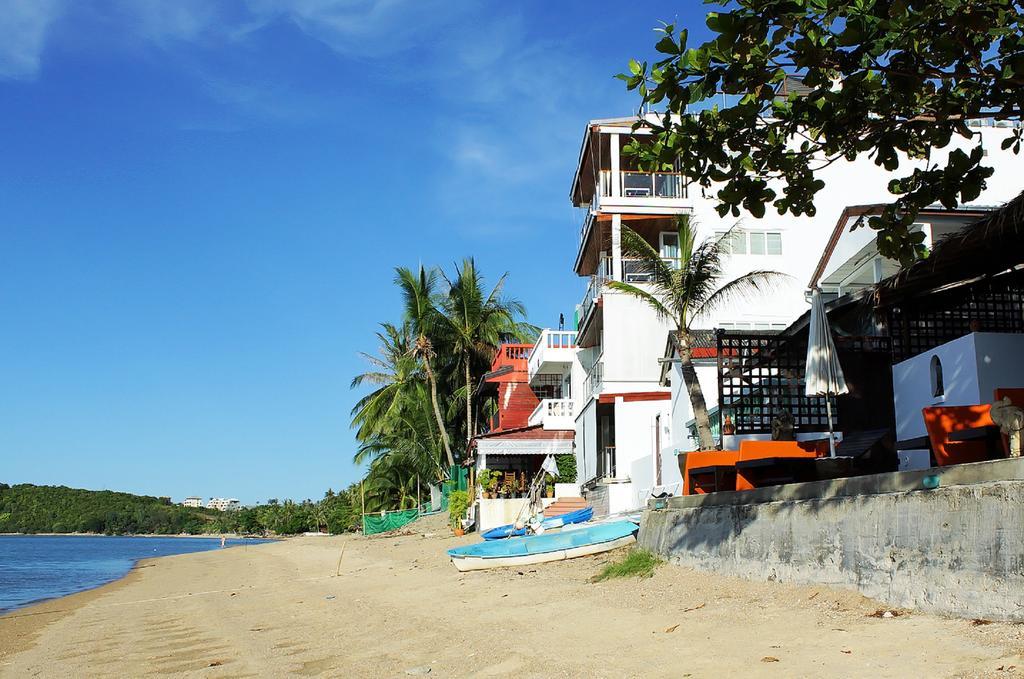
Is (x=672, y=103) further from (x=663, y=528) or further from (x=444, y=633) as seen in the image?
(x=663, y=528)

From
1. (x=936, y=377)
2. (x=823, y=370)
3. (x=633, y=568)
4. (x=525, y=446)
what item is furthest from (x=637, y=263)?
(x=633, y=568)

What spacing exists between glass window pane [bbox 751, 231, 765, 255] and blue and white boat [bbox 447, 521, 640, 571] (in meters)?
17.3

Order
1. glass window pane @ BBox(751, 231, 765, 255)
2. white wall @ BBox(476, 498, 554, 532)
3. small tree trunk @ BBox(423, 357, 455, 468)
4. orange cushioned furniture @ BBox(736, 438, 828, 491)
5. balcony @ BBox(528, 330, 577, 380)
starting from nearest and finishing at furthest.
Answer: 1. orange cushioned furniture @ BBox(736, 438, 828, 491)
2. white wall @ BBox(476, 498, 554, 532)
3. glass window pane @ BBox(751, 231, 765, 255)
4. balcony @ BBox(528, 330, 577, 380)
5. small tree trunk @ BBox(423, 357, 455, 468)

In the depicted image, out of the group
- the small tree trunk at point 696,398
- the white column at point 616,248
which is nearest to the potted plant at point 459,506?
the white column at point 616,248

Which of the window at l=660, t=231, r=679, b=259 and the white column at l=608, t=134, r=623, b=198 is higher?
the white column at l=608, t=134, r=623, b=198

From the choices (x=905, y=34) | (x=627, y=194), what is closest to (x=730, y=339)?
(x=905, y=34)

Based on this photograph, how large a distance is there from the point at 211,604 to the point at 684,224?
1195 centimetres

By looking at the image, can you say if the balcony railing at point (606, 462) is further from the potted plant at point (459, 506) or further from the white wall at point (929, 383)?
the white wall at point (929, 383)

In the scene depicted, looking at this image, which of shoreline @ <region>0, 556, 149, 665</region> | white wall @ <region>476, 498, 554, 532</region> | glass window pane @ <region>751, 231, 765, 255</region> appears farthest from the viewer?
glass window pane @ <region>751, 231, 765, 255</region>

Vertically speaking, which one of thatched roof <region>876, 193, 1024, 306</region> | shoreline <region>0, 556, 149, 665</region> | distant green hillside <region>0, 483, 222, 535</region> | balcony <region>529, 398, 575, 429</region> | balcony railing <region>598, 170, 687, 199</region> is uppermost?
balcony railing <region>598, 170, 687, 199</region>

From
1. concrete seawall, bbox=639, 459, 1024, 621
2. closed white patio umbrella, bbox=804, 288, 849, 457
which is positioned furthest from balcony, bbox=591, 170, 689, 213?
concrete seawall, bbox=639, 459, 1024, 621

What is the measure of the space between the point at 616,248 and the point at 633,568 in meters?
17.9

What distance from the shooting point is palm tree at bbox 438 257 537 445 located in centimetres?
4072

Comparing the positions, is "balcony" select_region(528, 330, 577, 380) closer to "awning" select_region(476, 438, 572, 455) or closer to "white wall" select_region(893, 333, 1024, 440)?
"awning" select_region(476, 438, 572, 455)
